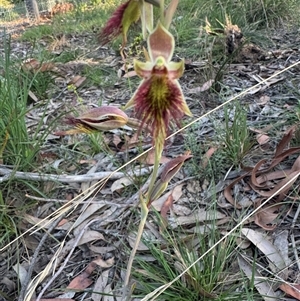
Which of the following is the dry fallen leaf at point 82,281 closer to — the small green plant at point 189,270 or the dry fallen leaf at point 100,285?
the dry fallen leaf at point 100,285

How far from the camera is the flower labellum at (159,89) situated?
0.83 m

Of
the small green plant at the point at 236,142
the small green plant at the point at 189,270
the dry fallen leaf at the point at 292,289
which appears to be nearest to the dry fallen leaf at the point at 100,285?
the small green plant at the point at 189,270

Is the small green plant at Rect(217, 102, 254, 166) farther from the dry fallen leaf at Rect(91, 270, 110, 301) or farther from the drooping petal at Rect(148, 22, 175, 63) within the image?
the drooping petal at Rect(148, 22, 175, 63)

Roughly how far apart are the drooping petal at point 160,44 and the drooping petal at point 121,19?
0.74ft

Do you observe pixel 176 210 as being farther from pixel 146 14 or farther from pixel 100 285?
pixel 146 14

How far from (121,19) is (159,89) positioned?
358mm

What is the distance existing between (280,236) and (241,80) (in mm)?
1311

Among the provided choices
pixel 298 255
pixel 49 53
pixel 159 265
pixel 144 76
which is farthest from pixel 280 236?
pixel 49 53

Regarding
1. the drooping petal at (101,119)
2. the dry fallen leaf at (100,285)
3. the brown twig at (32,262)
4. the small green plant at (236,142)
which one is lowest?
the dry fallen leaf at (100,285)

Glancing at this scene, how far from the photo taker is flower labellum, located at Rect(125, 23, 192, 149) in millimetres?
829

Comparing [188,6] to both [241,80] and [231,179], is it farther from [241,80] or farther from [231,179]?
[231,179]

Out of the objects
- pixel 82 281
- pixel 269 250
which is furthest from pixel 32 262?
pixel 269 250

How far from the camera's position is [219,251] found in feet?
4.13

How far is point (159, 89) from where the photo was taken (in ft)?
2.74
